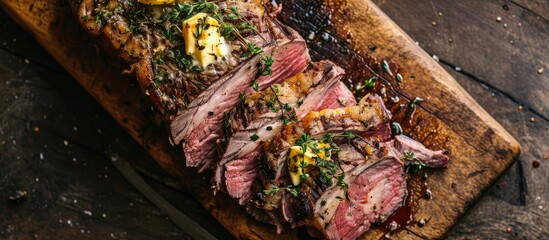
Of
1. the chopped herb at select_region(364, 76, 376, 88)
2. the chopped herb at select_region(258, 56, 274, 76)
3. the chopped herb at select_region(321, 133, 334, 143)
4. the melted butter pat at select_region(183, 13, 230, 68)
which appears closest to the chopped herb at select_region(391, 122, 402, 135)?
the chopped herb at select_region(364, 76, 376, 88)

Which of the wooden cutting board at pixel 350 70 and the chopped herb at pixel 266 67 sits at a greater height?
the chopped herb at pixel 266 67


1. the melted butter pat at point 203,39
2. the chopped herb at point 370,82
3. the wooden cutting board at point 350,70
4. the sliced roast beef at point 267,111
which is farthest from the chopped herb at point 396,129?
the melted butter pat at point 203,39

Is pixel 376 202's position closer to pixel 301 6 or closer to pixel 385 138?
pixel 385 138

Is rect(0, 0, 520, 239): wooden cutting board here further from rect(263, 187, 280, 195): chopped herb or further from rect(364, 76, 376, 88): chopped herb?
rect(263, 187, 280, 195): chopped herb

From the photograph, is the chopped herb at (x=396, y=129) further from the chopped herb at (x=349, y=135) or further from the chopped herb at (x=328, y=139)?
the chopped herb at (x=328, y=139)

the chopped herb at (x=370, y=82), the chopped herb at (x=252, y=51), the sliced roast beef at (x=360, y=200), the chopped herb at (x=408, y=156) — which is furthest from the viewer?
the chopped herb at (x=370, y=82)

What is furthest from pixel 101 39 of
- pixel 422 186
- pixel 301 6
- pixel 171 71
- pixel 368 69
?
pixel 422 186
